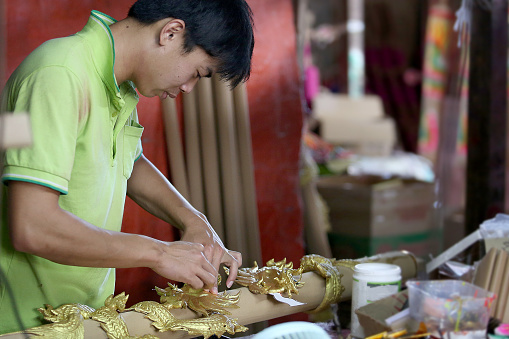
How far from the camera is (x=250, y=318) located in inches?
53.1

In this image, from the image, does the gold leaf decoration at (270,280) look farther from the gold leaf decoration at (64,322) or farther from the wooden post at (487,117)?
the wooden post at (487,117)

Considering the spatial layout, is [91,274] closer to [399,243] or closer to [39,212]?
[39,212]

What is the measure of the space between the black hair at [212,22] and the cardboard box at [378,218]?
2.43m

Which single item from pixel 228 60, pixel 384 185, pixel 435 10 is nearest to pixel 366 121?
pixel 435 10

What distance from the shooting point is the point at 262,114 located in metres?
2.07

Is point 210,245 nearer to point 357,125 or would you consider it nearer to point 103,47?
point 103,47

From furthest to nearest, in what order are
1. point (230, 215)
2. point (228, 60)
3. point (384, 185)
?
point (384, 185) → point (230, 215) → point (228, 60)

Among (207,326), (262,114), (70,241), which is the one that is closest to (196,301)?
(207,326)

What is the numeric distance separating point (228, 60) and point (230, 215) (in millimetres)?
742

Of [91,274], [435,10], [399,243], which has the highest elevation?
[435,10]

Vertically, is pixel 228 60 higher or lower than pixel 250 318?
higher

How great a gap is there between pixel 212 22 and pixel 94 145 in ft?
1.15

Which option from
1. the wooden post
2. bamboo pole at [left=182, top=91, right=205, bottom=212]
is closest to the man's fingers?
bamboo pole at [left=182, top=91, right=205, bottom=212]

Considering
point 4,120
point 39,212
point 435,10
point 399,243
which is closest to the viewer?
point 4,120
